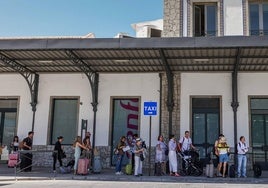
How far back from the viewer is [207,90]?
677 inches

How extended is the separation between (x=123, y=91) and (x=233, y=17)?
21.8 ft

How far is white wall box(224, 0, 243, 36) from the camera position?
18.3 metres

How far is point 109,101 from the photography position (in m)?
17.8

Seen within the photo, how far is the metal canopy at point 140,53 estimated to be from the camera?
1334cm

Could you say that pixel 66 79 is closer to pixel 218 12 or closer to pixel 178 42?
pixel 178 42

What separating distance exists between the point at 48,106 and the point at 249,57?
383 inches

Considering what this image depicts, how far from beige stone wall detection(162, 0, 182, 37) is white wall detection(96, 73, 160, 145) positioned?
8.37 ft

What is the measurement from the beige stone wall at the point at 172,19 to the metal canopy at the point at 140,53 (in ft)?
7.84

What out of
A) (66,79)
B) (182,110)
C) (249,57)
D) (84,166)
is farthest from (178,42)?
(66,79)

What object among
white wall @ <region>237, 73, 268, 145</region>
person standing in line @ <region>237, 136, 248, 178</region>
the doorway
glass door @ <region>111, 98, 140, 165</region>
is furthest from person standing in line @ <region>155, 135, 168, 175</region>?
the doorway

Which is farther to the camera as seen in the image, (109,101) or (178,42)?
(109,101)

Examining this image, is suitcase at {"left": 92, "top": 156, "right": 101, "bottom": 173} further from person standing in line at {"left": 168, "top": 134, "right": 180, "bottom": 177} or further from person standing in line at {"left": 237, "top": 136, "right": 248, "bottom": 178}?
person standing in line at {"left": 237, "top": 136, "right": 248, "bottom": 178}

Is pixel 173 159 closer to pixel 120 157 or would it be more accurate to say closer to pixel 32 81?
pixel 120 157

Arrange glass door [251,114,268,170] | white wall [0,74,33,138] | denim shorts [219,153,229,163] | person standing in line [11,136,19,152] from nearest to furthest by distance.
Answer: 1. denim shorts [219,153,229,163]
2. glass door [251,114,268,170]
3. person standing in line [11,136,19,152]
4. white wall [0,74,33,138]
